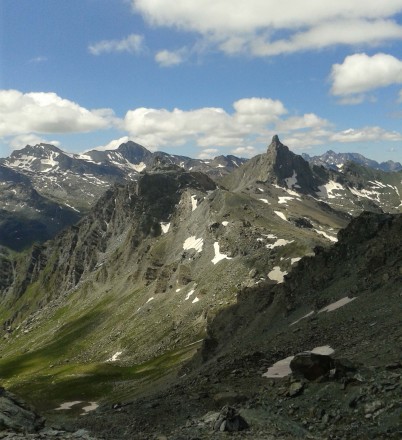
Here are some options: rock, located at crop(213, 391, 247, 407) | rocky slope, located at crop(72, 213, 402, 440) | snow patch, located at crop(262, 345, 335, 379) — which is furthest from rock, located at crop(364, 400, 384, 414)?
snow patch, located at crop(262, 345, 335, 379)

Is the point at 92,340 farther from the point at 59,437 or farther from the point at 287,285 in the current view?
the point at 59,437

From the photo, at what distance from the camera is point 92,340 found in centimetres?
14925

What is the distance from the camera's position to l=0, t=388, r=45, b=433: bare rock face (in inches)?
1192

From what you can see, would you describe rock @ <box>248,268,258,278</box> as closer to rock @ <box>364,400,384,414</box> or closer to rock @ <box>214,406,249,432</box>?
rock @ <box>214,406,249,432</box>

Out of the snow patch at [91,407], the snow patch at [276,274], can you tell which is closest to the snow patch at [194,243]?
the snow patch at [276,274]

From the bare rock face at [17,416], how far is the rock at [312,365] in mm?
17801

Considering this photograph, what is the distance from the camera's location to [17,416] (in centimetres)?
3300

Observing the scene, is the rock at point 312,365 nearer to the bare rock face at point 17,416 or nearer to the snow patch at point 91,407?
the bare rock face at point 17,416

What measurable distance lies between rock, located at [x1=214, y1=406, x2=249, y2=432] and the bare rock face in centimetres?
1324

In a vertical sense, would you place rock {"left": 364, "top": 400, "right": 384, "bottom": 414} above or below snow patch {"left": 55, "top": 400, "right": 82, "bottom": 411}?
above

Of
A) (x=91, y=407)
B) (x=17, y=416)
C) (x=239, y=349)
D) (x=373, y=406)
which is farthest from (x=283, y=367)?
(x=91, y=407)

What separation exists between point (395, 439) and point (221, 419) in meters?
8.90

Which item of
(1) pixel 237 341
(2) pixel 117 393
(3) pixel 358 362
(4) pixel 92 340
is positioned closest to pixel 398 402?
(3) pixel 358 362

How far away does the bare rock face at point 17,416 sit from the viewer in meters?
30.3
